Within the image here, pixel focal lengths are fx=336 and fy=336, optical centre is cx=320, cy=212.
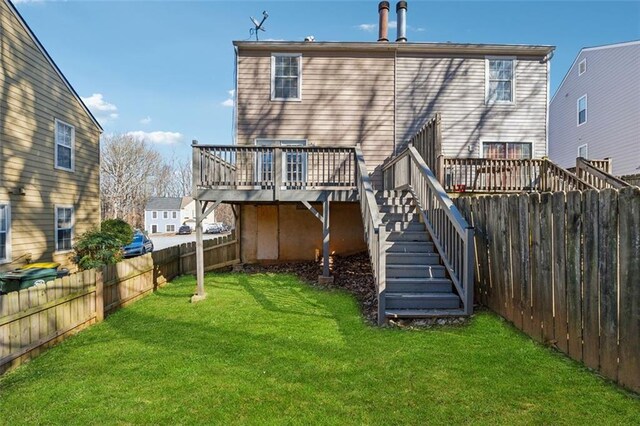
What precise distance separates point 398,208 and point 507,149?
6036mm

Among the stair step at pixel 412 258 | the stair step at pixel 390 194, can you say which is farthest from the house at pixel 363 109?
the stair step at pixel 412 258

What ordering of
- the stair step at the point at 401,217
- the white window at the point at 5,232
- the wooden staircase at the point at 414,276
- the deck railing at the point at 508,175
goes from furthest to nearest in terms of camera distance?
the white window at the point at 5,232 < the deck railing at the point at 508,175 < the stair step at the point at 401,217 < the wooden staircase at the point at 414,276

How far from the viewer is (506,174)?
9.15 metres

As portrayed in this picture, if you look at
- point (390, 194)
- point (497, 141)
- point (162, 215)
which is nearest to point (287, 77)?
point (390, 194)

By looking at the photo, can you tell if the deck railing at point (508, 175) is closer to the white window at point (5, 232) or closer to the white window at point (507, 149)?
the white window at point (507, 149)

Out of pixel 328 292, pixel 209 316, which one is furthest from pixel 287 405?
pixel 328 292

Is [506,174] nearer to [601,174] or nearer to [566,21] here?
[601,174]

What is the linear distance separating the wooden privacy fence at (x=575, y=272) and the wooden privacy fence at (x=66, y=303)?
19.7 feet

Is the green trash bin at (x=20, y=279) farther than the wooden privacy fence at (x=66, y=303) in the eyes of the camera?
Yes

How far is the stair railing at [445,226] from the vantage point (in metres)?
4.75

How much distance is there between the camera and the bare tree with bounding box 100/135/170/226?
36688 mm

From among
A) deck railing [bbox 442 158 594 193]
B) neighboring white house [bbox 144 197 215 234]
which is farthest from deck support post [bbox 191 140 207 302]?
neighboring white house [bbox 144 197 215 234]

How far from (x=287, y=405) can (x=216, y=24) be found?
12580 millimetres

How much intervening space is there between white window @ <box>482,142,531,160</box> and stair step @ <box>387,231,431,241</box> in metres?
6.25
